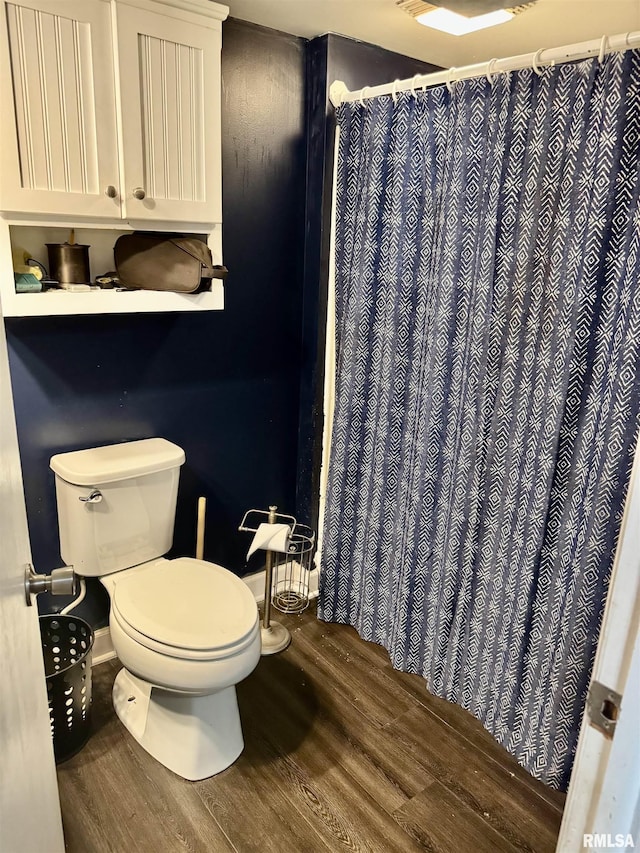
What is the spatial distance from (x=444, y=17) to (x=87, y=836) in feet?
7.92

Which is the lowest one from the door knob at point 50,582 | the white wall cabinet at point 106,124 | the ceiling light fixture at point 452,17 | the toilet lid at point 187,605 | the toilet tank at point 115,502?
the toilet lid at point 187,605

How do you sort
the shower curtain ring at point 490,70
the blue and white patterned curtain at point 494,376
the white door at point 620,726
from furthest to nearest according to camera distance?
the shower curtain ring at point 490,70 → the blue and white patterned curtain at point 494,376 → the white door at point 620,726

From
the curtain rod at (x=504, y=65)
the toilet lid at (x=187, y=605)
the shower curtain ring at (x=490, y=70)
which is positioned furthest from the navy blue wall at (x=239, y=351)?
the shower curtain ring at (x=490, y=70)

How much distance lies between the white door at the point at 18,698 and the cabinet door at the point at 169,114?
977 mm

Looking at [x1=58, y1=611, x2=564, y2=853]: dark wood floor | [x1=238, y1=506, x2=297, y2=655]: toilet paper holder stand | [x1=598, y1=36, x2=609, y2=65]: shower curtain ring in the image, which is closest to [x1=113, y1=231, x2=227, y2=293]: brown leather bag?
[x1=238, y1=506, x2=297, y2=655]: toilet paper holder stand

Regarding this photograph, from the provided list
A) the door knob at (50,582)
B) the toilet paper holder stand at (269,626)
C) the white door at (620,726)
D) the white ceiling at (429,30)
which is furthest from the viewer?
the toilet paper holder stand at (269,626)

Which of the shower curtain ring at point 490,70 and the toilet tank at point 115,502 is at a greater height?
the shower curtain ring at point 490,70

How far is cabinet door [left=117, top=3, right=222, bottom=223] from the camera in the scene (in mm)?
1632

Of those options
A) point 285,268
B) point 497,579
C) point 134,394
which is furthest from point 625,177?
point 134,394

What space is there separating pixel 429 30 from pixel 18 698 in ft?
7.04

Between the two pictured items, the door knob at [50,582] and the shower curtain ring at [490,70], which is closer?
the door knob at [50,582]

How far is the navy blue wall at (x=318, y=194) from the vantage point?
2.12 m

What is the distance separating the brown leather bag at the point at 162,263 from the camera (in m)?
1.85

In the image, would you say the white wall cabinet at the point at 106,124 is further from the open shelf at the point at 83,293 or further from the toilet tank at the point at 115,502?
the toilet tank at the point at 115,502
